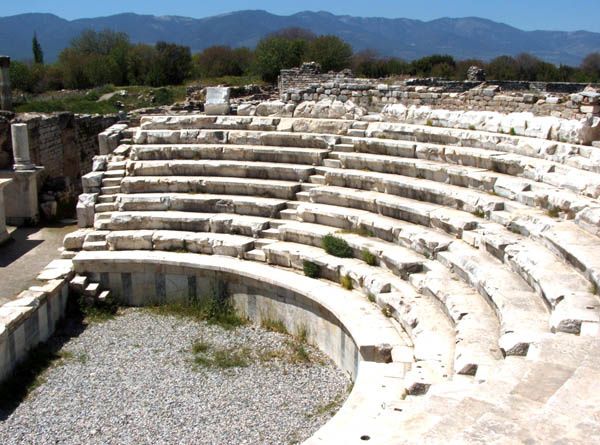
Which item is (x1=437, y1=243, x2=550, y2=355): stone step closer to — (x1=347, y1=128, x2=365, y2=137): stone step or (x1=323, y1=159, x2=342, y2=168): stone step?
(x1=323, y1=159, x2=342, y2=168): stone step

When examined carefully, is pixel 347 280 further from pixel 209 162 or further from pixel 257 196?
pixel 209 162

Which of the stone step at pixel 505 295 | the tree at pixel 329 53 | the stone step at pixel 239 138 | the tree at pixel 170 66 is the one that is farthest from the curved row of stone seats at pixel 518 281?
the tree at pixel 170 66

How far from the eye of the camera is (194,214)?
11.6 metres

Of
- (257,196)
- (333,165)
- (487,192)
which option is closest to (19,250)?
(257,196)

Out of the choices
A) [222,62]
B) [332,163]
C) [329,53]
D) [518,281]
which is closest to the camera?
[518,281]

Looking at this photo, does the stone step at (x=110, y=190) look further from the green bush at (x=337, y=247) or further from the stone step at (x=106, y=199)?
the green bush at (x=337, y=247)

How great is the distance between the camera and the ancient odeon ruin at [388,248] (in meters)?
4.99

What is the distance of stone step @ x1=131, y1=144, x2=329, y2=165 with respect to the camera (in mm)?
12242

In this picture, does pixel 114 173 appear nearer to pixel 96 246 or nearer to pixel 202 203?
pixel 96 246

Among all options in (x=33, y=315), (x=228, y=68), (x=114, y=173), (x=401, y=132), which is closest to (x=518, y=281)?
(x=401, y=132)

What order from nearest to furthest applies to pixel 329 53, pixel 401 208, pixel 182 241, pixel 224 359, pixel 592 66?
pixel 224 359, pixel 401 208, pixel 182 241, pixel 329 53, pixel 592 66

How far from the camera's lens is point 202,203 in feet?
38.5

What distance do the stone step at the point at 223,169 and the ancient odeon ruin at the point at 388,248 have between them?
26mm

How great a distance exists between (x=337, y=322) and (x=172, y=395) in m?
2.06
